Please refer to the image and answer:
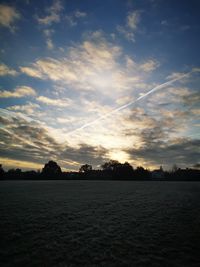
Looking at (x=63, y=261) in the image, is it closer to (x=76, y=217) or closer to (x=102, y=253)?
(x=102, y=253)

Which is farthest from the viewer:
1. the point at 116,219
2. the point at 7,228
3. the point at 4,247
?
the point at 116,219

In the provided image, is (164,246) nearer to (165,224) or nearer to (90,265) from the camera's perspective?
(90,265)

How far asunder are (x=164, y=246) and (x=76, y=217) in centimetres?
1229

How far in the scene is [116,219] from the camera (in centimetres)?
2259

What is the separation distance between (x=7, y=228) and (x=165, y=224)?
51.8 feet

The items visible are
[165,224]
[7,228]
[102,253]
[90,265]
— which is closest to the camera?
[90,265]

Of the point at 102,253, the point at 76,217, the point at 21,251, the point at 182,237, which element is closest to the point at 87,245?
the point at 102,253

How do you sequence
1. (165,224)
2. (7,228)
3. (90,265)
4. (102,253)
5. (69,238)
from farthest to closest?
(165,224), (7,228), (69,238), (102,253), (90,265)

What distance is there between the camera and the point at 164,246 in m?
13.9

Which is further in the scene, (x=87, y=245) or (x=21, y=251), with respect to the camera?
(x=87, y=245)

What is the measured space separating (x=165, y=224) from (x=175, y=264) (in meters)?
10.4

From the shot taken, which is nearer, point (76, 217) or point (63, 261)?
point (63, 261)

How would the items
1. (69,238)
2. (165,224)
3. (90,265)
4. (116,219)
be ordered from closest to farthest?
(90,265) < (69,238) < (165,224) < (116,219)

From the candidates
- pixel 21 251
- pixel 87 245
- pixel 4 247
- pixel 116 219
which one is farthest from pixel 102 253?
pixel 116 219
